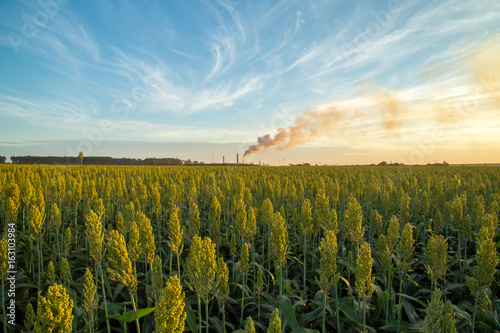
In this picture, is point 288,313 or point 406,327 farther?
point 406,327

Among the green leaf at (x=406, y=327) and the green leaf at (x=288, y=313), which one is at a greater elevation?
the green leaf at (x=288, y=313)

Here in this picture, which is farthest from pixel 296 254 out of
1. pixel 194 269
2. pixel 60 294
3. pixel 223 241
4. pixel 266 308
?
pixel 60 294

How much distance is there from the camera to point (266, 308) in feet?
10.7

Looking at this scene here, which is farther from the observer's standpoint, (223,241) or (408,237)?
(223,241)

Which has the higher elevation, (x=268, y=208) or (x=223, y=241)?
(x=268, y=208)

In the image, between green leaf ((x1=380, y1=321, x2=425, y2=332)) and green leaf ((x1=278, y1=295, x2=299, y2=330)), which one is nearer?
green leaf ((x1=278, y1=295, x2=299, y2=330))

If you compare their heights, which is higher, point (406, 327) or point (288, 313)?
point (288, 313)

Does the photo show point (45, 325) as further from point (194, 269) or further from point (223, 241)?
point (223, 241)

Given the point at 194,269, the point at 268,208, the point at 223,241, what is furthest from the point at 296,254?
the point at 194,269

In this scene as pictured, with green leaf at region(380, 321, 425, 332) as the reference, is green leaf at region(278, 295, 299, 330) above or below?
above

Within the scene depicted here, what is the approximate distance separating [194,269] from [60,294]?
827mm

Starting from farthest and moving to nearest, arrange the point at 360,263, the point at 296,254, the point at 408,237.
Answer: the point at 296,254
the point at 408,237
the point at 360,263

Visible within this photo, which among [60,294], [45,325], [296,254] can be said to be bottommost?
[296,254]

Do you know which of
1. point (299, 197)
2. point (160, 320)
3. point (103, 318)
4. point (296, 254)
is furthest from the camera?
point (299, 197)
